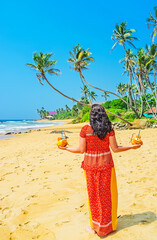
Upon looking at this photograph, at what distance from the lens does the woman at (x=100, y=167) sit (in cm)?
230

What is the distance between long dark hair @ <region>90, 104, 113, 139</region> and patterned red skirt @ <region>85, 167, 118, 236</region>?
18.8 inches

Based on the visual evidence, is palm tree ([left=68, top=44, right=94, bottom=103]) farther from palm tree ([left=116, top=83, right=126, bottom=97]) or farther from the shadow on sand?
palm tree ([left=116, top=83, right=126, bottom=97])

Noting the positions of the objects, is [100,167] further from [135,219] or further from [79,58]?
[79,58]

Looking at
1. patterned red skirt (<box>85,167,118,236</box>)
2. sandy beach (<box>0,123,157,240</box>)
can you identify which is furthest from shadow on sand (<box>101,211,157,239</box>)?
patterned red skirt (<box>85,167,118,236</box>)

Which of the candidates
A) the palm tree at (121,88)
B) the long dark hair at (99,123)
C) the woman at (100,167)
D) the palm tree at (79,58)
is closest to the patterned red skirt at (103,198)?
the woman at (100,167)

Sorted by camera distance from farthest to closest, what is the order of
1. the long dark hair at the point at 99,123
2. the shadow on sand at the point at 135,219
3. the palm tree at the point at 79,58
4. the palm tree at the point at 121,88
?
the palm tree at the point at 121,88 < the palm tree at the point at 79,58 < the shadow on sand at the point at 135,219 < the long dark hair at the point at 99,123

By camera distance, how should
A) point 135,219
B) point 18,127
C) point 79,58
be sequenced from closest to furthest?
point 135,219, point 79,58, point 18,127

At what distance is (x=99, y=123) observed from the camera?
7.43 ft

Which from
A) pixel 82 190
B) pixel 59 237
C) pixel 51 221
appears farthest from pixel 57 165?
pixel 59 237

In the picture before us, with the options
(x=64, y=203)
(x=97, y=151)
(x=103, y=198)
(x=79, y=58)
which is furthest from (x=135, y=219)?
(x=79, y=58)

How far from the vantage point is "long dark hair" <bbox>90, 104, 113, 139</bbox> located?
7.41 feet

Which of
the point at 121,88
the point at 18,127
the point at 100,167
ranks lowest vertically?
the point at 18,127

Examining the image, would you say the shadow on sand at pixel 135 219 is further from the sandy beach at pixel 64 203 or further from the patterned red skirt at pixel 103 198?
the patterned red skirt at pixel 103 198

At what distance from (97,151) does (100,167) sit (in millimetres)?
198
